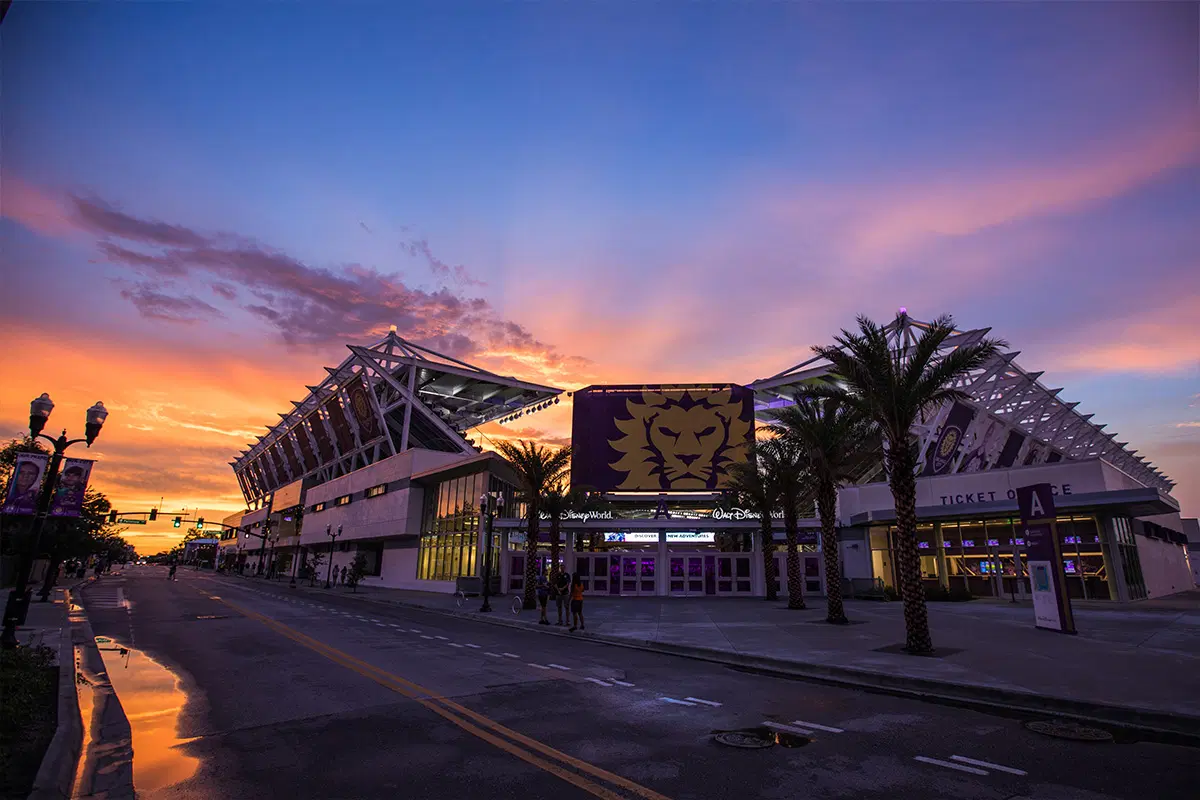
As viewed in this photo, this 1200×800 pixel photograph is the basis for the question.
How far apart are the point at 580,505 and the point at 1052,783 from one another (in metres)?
33.5

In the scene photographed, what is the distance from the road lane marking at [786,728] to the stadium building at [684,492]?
79.9ft

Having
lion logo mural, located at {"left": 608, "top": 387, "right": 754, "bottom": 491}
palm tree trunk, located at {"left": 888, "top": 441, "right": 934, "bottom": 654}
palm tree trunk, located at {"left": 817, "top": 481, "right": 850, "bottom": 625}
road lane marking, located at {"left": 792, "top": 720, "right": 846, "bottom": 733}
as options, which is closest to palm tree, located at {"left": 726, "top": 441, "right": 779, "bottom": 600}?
palm tree trunk, located at {"left": 817, "top": 481, "right": 850, "bottom": 625}

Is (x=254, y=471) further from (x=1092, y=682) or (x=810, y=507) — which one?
(x=1092, y=682)

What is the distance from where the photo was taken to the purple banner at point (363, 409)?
6250 cm

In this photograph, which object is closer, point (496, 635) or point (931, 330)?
point (931, 330)

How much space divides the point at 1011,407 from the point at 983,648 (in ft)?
169

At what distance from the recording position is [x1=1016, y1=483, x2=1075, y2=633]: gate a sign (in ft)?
57.8

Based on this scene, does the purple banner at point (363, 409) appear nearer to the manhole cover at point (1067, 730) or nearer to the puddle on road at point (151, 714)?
the puddle on road at point (151, 714)

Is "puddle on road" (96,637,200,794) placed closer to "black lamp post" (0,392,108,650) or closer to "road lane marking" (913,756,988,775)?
"black lamp post" (0,392,108,650)

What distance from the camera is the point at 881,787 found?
5.93m

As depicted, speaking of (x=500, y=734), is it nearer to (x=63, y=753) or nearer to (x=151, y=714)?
(x=63, y=753)

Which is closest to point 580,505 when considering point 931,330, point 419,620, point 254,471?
point 419,620

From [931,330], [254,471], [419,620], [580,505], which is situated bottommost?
[419,620]

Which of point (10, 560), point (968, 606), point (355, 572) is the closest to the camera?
point (968, 606)
